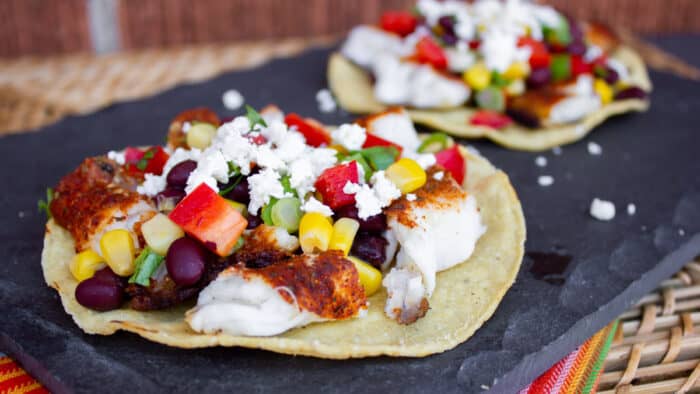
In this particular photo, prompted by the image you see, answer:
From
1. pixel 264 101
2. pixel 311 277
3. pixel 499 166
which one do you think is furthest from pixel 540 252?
pixel 264 101

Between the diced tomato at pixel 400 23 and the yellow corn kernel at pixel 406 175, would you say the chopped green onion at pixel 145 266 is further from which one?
the diced tomato at pixel 400 23

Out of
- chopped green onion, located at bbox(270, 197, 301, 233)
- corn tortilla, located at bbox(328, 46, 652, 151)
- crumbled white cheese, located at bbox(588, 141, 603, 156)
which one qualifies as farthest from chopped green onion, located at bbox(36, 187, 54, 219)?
crumbled white cheese, located at bbox(588, 141, 603, 156)

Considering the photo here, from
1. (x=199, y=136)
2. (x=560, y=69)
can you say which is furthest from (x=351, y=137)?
(x=560, y=69)

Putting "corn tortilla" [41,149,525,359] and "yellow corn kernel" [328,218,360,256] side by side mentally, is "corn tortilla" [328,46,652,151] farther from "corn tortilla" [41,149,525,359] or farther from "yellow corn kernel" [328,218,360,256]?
"yellow corn kernel" [328,218,360,256]

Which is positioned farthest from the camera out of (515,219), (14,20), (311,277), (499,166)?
(14,20)

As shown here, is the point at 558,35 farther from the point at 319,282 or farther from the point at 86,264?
the point at 86,264

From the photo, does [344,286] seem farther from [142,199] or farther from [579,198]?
[579,198]

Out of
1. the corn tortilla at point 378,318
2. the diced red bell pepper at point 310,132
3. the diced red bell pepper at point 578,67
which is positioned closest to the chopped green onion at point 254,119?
the diced red bell pepper at point 310,132
